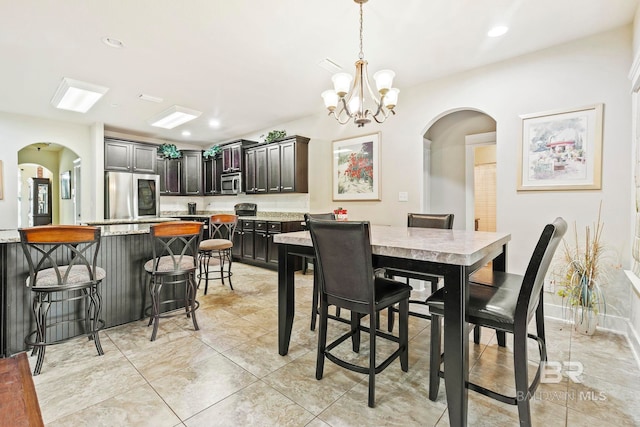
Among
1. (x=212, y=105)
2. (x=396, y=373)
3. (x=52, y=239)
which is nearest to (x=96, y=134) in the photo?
(x=212, y=105)

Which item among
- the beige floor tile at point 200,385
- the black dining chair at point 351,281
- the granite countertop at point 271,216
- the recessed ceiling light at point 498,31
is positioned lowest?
the beige floor tile at point 200,385

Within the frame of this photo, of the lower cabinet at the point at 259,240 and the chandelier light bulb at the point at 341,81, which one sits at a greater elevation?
the chandelier light bulb at the point at 341,81

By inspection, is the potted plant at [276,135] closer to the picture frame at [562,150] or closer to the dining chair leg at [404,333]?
the picture frame at [562,150]

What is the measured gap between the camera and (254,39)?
2.87 metres

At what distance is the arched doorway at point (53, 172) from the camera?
7055 millimetres

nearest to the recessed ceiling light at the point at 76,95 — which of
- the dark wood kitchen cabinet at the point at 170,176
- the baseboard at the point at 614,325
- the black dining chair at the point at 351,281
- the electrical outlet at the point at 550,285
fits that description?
the dark wood kitchen cabinet at the point at 170,176

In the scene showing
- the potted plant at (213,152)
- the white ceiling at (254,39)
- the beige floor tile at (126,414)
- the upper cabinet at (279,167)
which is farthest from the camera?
the potted plant at (213,152)

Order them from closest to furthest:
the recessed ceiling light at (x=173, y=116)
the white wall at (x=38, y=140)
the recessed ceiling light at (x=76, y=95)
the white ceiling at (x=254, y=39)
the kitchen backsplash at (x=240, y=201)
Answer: the white ceiling at (x=254, y=39)
the recessed ceiling light at (x=76, y=95)
the recessed ceiling light at (x=173, y=116)
the white wall at (x=38, y=140)
the kitchen backsplash at (x=240, y=201)

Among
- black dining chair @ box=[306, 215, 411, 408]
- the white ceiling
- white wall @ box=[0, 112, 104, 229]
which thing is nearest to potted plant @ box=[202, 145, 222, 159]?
white wall @ box=[0, 112, 104, 229]

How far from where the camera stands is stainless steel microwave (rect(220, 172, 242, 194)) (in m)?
6.20

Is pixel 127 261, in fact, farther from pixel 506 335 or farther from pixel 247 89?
pixel 506 335

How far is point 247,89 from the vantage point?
13.6ft

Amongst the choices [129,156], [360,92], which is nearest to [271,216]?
[129,156]

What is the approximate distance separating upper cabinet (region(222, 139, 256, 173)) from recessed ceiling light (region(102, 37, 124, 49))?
10.3ft
